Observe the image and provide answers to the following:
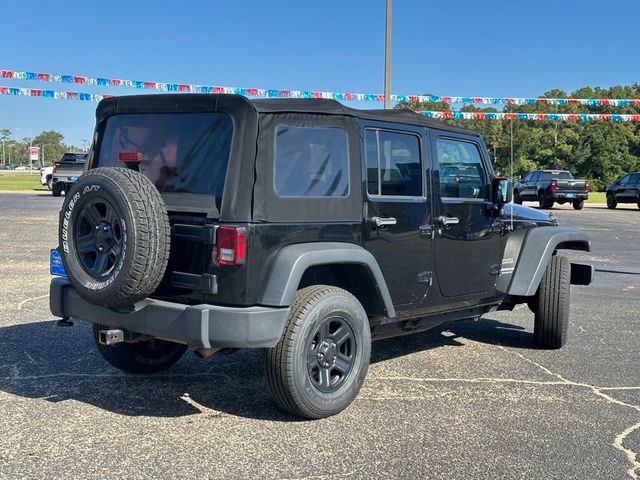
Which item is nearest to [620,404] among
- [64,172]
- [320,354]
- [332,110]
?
[320,354]

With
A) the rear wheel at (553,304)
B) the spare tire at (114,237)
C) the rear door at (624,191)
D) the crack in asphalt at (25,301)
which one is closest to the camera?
the spare tire at (114,237)

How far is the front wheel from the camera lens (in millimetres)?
3938

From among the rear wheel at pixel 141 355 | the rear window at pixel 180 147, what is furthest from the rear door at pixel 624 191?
the rear window at pixel 180 147

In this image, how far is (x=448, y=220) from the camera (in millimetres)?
4992

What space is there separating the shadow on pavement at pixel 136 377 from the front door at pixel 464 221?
38.7 inches

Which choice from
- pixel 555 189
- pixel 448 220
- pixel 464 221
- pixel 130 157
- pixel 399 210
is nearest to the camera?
pixel 130 157

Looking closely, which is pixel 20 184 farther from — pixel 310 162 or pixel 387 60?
pixel 310 162

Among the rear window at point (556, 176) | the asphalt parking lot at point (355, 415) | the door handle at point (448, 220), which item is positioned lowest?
the asphalt parking lot at point (355, 415)

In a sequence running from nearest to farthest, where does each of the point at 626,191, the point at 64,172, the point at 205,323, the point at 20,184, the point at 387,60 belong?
the point at 205,323 < the point at 387,60 < the point at 64,172 < the point at 626,191 < the point at 20,184

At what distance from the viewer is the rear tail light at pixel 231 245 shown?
12.2 feet

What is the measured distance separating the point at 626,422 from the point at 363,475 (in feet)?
6.06

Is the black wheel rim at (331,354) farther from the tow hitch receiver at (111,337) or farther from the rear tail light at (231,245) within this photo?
the tow hitch receiver at (111,337)

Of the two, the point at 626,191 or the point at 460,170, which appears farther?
the point at 626,191

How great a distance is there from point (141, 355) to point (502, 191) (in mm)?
3018
